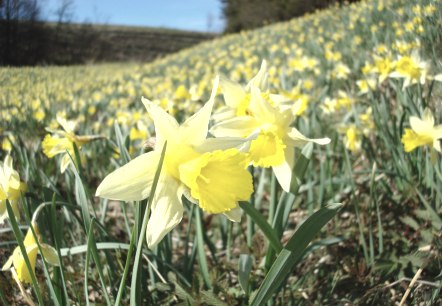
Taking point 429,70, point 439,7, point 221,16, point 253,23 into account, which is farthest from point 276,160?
point 221,16

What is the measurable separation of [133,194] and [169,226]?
0.10m

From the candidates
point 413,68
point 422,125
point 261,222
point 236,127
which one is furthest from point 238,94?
point 413,68

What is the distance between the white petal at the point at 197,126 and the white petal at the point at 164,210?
10cm

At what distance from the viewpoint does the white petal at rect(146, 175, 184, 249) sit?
841 millimetres

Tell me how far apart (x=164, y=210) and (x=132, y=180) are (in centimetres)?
10

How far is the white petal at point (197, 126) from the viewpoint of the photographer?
2.72 feet

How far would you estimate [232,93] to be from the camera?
4.17 ft

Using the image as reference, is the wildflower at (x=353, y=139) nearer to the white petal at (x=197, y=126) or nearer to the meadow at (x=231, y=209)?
the meadow at (x=231, y=209)

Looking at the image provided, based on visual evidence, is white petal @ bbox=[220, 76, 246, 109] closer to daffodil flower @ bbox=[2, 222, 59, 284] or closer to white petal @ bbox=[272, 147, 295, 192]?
white petal @ bbox=[272, 147, 295, 192]

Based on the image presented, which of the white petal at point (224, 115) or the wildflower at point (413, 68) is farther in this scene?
the wildflower at point (413, 68)

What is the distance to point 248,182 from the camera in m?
0.82

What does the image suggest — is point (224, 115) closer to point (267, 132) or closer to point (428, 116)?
point (267, 132)

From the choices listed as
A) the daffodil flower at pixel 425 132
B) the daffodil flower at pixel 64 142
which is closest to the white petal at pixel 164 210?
the daffodil flower at pixel 64 142

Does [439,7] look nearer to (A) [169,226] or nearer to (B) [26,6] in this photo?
(A) [169,226]
